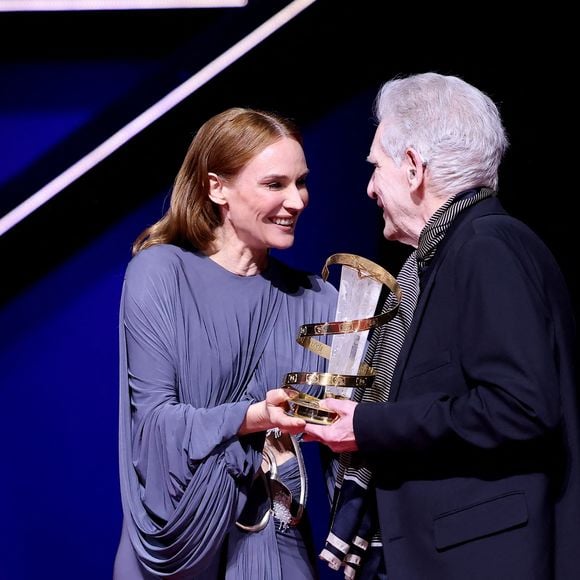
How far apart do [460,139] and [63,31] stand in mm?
1515

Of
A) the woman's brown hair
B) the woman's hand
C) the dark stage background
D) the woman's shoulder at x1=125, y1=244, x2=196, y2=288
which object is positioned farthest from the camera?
the dark stage background

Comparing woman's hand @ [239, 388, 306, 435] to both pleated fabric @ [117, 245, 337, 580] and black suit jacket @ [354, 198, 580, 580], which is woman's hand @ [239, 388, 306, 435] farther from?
black suit jacket @ [354, 198, 580, 580]

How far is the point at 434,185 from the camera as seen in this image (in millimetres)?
1738

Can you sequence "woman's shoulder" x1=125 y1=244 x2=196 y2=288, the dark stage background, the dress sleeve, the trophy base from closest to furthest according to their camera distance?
the trophy base → the dress sleeve → "woman's shoulder" x1=125 y1=244 x2=196 y2=288 → the dark stage background

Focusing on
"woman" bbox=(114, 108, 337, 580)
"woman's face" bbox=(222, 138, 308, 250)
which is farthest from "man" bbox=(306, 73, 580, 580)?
"woman's face" bbox=(222, 138, 308, 250)

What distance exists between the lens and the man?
1506 mm

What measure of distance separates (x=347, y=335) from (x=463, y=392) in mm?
271

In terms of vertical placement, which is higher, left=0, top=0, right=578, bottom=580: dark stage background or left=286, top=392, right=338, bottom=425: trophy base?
left=0, top=0, right=578, bottom=580: dark stage background

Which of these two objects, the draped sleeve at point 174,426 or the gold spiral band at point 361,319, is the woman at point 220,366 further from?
the gold spiral band at point 361,319

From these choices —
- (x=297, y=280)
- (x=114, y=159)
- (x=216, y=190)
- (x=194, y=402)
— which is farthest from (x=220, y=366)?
(x=114, y=159)

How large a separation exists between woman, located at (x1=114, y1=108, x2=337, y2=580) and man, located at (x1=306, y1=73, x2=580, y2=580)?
244 millimetres

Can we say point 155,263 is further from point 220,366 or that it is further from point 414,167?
point 414,167

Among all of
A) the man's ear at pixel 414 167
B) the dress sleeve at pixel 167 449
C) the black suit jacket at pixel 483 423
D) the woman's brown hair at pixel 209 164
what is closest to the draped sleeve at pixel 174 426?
the dress sleeve at pixel 167 449

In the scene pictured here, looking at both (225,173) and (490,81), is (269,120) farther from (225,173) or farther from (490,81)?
(490,81)
